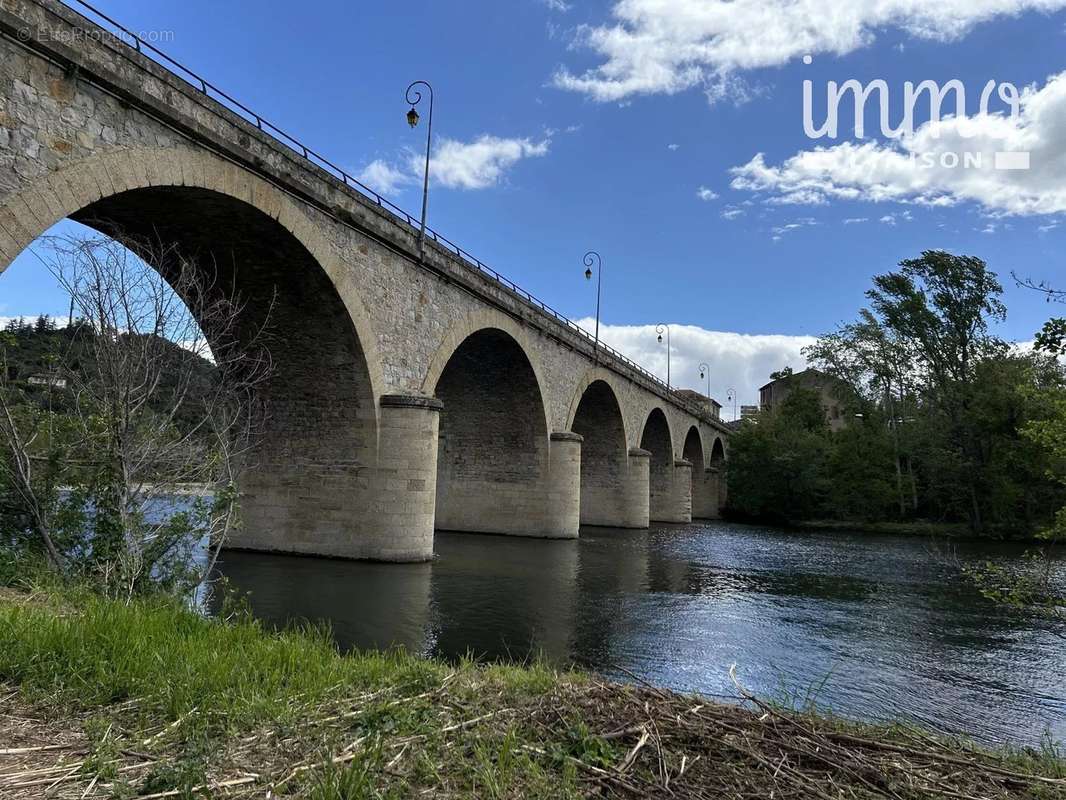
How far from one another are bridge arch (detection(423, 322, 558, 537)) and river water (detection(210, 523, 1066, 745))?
18.7 feet

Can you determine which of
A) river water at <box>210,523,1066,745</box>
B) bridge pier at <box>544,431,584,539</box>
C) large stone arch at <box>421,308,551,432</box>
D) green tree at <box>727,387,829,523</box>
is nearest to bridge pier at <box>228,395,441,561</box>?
river water at <box>210,523,1066,745</box>

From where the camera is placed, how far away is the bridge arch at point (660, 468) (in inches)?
1761

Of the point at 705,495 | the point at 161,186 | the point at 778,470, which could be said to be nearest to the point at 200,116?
the point at 161,186

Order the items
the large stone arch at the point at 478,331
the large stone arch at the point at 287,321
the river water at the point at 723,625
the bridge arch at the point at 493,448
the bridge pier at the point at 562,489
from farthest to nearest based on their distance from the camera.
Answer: the bridge pier at the point at 562,489 → the bridge arch at the point at 493,448 → the large stone arch at the point at 478,331 → the large stone arch at the point at 287,321 → the river water at the point at 723,625

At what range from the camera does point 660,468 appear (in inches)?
1802

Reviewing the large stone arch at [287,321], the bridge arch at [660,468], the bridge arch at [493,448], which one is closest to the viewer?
the large stone arch at [287,321]

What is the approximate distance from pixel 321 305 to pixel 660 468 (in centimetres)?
3377

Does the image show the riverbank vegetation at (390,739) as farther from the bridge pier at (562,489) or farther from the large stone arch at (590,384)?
the large stone arch at (590,384)

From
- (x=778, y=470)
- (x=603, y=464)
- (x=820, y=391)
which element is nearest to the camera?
(x=603, y=464)

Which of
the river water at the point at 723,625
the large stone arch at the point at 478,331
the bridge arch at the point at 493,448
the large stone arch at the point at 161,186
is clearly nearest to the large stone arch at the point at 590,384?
the bridge arch at the point at 493,448

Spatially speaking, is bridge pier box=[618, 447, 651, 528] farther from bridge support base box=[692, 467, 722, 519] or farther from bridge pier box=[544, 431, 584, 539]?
bridge support base box=[692, 467, 722, 519]

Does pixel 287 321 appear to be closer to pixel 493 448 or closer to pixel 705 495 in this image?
pixel 493 448

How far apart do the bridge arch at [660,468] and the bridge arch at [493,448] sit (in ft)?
63.7

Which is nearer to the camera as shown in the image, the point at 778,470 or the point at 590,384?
the point at 590,384
